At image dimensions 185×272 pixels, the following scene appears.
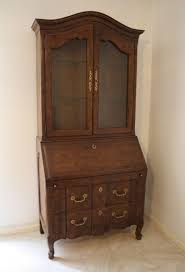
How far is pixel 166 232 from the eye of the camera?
2.54 m

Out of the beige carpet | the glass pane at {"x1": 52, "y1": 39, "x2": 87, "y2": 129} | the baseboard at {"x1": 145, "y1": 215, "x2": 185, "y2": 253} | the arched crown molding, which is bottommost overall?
the beige carpet

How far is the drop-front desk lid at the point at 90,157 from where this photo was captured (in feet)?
6.82

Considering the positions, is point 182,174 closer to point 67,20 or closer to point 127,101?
point 127,101

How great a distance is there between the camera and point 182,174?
7.56 feet

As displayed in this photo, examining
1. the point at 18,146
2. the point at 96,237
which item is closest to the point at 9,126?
the point at 18,146

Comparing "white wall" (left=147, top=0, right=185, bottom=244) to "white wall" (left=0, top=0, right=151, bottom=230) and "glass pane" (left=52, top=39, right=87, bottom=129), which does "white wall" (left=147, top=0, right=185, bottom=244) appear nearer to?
"white wall" (left=0, top=0, right=151, bottom=230)

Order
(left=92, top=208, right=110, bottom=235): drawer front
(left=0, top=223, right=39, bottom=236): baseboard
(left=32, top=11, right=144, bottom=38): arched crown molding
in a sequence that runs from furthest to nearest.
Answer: (left=0, top=223, right=39, bottom=236): baseboard
(left=92, top=208, right=110, bottom=235): drawer front
(left=32, top=11, right=144, bottom=38): arched crown molding

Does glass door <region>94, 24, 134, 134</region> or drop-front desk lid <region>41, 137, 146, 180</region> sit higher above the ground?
glass door <region>94, 24, 134, 134</region>

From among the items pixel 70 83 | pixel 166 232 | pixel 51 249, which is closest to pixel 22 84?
pixel 70 83

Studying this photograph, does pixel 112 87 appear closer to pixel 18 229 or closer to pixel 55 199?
pixel 55 199

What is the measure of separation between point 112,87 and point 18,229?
1621mm

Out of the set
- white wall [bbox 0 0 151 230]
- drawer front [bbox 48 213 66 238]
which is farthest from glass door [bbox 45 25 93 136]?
drawer front [bbox 48 213 66 238]

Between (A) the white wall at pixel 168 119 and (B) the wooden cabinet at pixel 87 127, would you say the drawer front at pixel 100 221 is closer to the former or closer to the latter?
(B) the wooden cabinet at pixel 87 127

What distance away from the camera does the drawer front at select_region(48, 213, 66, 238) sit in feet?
6.84
